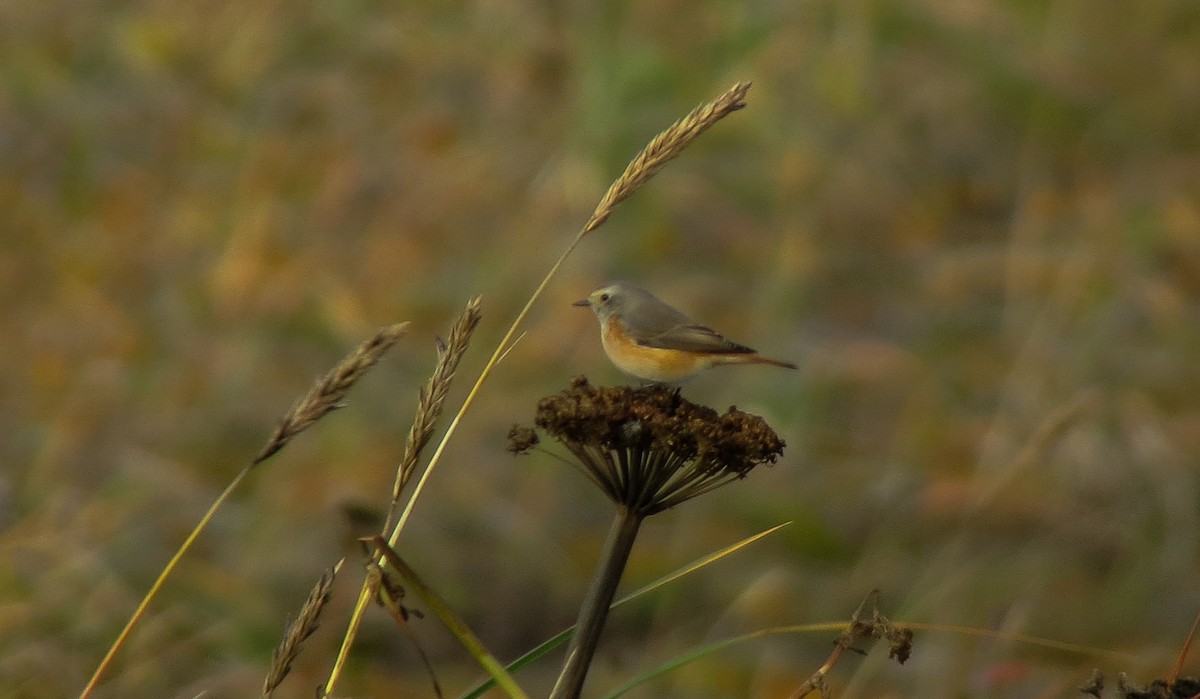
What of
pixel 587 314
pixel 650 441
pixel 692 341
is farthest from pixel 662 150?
pixel 587 314

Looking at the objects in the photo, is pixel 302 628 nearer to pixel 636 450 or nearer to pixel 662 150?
pixel 636 450

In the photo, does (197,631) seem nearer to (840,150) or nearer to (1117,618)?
(1117,618)

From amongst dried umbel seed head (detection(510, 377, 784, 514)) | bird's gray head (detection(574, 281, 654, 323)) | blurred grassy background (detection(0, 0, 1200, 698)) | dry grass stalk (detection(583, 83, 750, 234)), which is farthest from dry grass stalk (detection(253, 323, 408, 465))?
blurred grassy background (detection(0, 0, 1200, 698))

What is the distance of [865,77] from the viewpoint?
28.5 feet

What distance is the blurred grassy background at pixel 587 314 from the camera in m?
5.52

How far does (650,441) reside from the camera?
6.54ft

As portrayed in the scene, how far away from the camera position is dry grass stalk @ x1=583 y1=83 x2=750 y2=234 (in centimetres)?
211

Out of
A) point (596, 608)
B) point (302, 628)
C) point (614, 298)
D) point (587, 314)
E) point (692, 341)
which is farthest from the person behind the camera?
point (587, 314)

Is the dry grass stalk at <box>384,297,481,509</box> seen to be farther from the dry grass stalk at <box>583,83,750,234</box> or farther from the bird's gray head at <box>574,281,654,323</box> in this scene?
the bird's gray head at <box>574,281,654,323</box>

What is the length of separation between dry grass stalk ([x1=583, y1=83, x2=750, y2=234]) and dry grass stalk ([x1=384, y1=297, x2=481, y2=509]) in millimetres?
216

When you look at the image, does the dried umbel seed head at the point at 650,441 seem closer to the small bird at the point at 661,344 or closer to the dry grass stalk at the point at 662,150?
the dry grass stalk at the point at 662,150

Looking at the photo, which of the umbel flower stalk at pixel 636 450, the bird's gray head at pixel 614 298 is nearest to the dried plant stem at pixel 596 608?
the umbel flower stalk at pixel 636 450

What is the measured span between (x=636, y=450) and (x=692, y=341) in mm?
1433

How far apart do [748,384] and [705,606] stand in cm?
118
